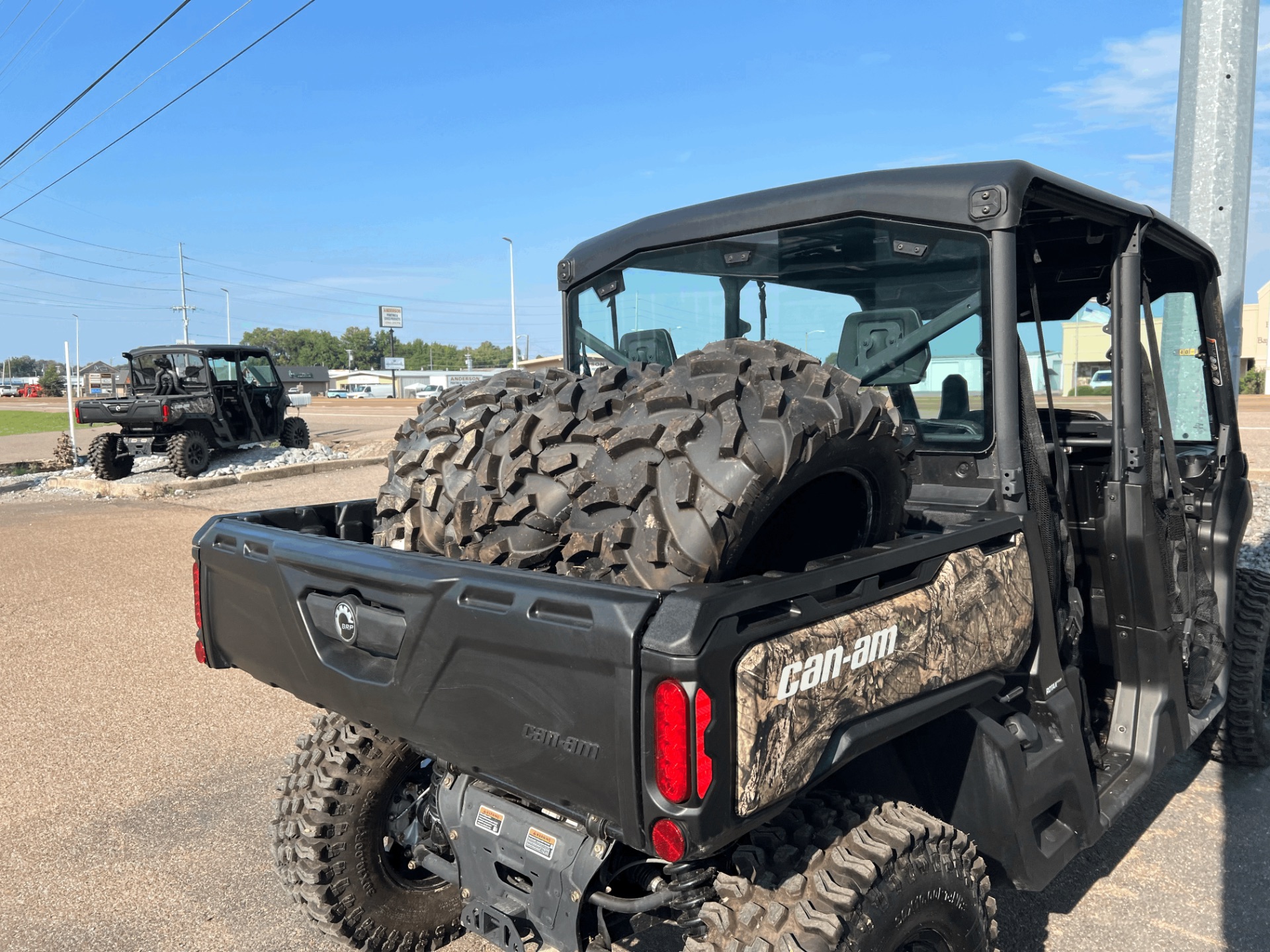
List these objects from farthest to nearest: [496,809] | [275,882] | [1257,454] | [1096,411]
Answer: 1. [1257,454]
2. [1096,411]
3. [275,882]
4. [496,809]

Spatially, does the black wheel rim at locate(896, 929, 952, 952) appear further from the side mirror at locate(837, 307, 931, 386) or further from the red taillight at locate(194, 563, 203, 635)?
the red taillight at locate(194, 563, 203, 635)

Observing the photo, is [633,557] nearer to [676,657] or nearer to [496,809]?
[676,657]

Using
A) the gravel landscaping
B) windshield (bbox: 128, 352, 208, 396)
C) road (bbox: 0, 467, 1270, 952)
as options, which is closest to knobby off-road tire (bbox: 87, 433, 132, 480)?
the gravel landscaping

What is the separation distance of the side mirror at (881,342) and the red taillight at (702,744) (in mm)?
1703

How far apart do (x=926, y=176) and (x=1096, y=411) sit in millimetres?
1997

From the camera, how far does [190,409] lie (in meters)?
16.5

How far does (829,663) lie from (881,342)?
150cm

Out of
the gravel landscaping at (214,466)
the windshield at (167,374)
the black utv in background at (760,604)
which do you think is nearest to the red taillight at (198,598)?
the black utv in background at (760,604)

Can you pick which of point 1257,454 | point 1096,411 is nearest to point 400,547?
point 1096,411

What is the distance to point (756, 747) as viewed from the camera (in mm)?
1712

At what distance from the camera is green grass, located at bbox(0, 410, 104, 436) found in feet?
105

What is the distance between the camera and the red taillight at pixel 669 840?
65.4 inches

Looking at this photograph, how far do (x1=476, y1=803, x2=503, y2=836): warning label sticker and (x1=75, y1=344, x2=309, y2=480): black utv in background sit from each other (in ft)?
49.5

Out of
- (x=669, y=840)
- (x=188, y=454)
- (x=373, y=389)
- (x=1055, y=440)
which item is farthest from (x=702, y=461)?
(x=373, y=389)
